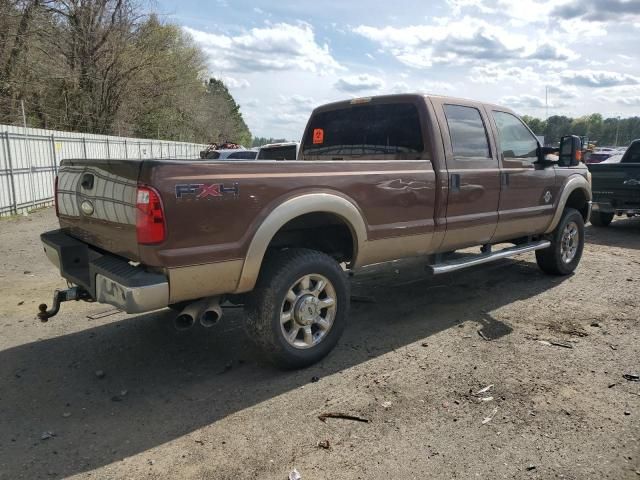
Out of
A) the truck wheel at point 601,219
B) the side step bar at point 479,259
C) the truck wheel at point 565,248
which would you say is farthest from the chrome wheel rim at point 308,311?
the truck wheel at point 601,219

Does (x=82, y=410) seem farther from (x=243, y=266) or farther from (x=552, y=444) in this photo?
(x=552, y=444)

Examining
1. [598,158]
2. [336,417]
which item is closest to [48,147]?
[336,417]

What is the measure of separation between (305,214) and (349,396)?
1.33 m

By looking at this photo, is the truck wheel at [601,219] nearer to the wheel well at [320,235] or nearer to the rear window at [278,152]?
the rear window at [278,152]

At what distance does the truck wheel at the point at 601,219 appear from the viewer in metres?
11.2

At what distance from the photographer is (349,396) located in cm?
351

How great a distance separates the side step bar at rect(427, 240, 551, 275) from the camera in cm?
480

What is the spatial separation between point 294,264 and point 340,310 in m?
0.60

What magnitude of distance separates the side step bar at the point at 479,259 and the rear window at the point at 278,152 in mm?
5453

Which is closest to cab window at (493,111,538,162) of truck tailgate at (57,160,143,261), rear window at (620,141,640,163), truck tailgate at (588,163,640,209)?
truck tailgate at (57,160,143,261)

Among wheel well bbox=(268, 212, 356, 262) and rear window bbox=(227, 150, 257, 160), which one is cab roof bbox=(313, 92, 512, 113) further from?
rear window bbox=(227, 150, 257, 160)

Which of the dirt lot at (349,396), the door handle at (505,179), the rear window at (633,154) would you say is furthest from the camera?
the rear window at (633,154)

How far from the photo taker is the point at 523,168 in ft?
18.4

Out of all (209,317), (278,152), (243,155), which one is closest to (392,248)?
(209,317)
